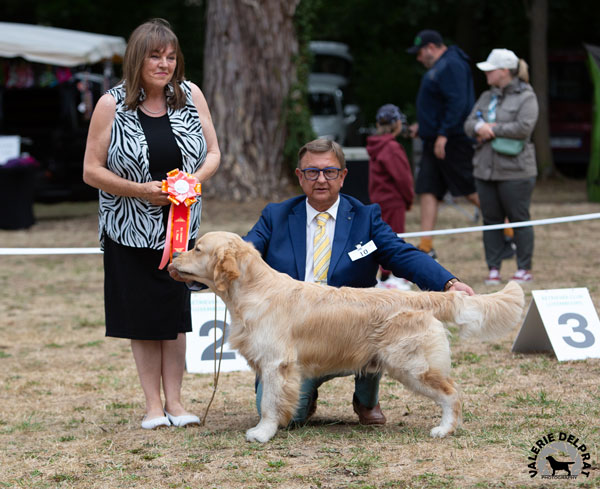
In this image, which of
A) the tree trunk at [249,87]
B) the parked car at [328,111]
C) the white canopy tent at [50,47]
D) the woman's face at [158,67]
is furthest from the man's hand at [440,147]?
the parked car at [328,111]

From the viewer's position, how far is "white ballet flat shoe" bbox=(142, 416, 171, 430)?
4344mm

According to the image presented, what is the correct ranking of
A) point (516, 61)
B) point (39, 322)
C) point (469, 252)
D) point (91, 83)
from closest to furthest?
point (39, 322) < point (516, 61) < point (469, 252) < point (91, 83)

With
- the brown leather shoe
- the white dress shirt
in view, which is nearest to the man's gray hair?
the white dress shirt

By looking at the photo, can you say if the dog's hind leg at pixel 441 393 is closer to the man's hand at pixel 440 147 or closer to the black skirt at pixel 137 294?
the black skirt at pixel 137 294

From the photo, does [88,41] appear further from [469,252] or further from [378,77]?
[378,77]

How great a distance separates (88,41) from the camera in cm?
1459

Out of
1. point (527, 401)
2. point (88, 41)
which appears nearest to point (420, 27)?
point (88, 41)

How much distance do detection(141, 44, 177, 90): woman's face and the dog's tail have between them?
1.70 m

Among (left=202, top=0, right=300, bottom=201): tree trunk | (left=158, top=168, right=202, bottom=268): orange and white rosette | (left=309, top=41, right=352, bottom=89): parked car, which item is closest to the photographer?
(left=158, top=168, right=202, bottom=268): orange and white rosette

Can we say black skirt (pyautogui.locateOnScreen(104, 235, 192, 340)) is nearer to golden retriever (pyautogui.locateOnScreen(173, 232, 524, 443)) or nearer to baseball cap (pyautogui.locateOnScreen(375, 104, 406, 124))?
golden retriever (pyautogui.locateOnScreen(173, 232, 524, 443))

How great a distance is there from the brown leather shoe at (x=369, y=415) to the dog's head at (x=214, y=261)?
94 cm

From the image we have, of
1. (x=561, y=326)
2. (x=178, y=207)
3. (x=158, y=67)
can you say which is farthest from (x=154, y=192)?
(x=561, y=326)

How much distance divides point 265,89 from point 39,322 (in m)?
8.22

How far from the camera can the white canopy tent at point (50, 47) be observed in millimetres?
13781
